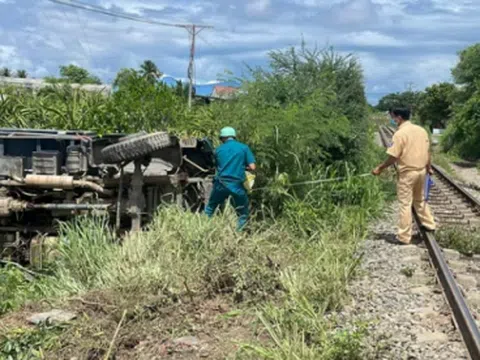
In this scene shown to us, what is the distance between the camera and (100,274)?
7594 millimetres

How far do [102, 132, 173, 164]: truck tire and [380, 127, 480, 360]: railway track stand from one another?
3.94 meters

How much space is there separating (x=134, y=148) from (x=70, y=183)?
4.55 ft

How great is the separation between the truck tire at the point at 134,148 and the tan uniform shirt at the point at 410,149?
3.41m

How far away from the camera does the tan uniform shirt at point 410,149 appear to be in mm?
10281

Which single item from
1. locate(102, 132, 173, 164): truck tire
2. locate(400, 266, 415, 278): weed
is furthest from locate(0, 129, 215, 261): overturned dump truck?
locate(400, 266, 415, 278): weed

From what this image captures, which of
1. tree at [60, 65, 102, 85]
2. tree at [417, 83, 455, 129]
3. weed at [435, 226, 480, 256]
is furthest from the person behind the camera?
tree at [417, 83, 455, 129]

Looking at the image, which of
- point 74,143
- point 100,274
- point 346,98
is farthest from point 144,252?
point 346,98

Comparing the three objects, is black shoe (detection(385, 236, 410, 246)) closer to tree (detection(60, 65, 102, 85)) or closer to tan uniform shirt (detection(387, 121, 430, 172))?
tan uniform shirt (detection(387, 121, 430, 172))

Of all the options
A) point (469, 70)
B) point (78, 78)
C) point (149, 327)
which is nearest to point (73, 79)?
point (78, 78)

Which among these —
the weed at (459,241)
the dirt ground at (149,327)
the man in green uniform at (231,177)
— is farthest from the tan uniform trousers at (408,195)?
the dirt ground at (149,327)

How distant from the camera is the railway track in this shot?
6.11 m

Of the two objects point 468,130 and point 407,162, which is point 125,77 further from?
point 468,130

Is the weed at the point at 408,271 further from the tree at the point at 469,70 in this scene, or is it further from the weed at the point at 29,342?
the tree at the point at 469,70

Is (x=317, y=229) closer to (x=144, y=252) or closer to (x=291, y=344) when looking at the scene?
(x=144, y=252)
